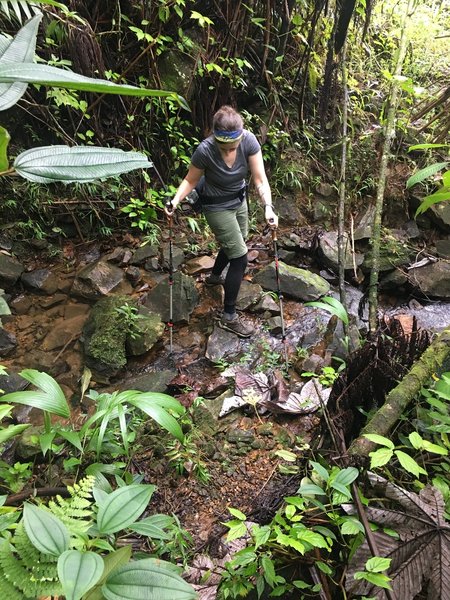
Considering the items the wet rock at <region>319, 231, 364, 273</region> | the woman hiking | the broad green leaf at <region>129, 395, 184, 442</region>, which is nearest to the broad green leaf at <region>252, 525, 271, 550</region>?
the broad green leaf at <region>129, 395, 184, 442</region>

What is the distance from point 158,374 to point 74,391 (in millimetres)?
946

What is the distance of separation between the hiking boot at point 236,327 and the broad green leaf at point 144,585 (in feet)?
10.7

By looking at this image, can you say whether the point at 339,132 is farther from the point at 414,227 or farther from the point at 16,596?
the point at 16,596

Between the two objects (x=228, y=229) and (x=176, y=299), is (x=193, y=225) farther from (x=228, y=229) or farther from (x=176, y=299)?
(x=228, y=229)

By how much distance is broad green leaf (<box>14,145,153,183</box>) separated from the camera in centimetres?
65

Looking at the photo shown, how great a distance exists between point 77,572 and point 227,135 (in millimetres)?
3066

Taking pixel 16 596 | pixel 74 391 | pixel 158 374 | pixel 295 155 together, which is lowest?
pixel 74 391

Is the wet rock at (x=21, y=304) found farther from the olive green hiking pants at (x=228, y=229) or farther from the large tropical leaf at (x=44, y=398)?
the large tropical leaf at (x=44, y=398)

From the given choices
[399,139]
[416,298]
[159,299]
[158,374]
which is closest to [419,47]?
[399,139]

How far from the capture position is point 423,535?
1.09m

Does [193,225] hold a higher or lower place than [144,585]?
lower

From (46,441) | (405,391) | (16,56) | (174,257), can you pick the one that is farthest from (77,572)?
(174,257)

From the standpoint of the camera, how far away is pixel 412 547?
1088 millimetres

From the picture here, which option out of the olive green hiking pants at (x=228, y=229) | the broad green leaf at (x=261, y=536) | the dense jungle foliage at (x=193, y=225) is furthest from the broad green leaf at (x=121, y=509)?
the olive green hiking pants at (x=228, y=229)
